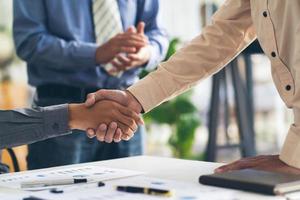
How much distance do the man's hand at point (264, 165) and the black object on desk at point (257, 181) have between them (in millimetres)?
85

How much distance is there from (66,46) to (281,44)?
1.00m

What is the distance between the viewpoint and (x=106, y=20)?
2.36 m

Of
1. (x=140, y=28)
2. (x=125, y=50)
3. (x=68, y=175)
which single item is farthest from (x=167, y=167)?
(x=140, y=28)

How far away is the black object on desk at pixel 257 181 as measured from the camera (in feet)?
3.88

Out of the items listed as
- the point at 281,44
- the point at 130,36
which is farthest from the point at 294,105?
the point at 130,36

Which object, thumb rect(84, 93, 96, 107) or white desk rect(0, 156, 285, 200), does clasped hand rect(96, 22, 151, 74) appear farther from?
white desk rect(0, 156, 285, 200)

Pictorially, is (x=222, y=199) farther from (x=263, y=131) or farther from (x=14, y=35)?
(x=263, y=131)

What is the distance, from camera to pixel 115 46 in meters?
2.30

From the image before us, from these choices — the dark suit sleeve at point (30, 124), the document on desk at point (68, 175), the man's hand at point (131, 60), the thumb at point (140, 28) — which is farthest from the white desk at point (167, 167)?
the thumb at point (140, 28)

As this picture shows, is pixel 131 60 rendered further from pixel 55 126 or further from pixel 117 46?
pixel 55 126

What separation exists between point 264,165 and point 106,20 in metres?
1.12

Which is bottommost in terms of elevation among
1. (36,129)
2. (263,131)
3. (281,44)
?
(263,131)

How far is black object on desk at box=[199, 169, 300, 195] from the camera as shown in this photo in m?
1.18

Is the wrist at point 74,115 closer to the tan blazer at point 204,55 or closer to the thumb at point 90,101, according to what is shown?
the thumb at point 90,101
